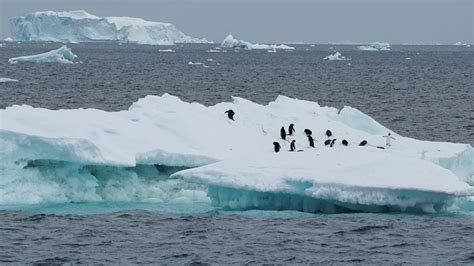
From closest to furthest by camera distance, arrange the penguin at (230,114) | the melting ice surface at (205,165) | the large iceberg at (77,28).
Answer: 1. the melting ice surface at (205,165)
2. the penguin at (230,114)
3. the large iceberg at (77,28)

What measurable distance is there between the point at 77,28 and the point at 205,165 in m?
132

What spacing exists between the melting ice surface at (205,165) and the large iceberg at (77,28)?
406 feet

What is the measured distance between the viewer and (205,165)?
19125 mm

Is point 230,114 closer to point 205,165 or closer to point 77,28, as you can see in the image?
point 205,165

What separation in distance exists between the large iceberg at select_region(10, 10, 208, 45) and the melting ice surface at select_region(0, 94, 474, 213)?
123864 mm

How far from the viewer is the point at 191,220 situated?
55.5 feet

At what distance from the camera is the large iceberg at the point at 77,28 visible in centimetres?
14338

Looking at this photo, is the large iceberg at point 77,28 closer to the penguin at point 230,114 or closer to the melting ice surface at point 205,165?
the penguin at point 230,114

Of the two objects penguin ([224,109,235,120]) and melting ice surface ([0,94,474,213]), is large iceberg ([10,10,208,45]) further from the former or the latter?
melting ice surface ([0,94,474,213])

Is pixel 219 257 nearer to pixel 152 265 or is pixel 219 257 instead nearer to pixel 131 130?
pixel 152 265

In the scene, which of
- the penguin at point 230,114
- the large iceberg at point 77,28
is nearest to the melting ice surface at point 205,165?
the penguin at point 230,114

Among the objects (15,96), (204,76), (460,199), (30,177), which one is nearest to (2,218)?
(30,177)

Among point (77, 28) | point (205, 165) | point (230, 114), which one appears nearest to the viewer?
point (205, 165)

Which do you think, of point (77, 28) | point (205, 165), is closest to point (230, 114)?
point (205, 165)
